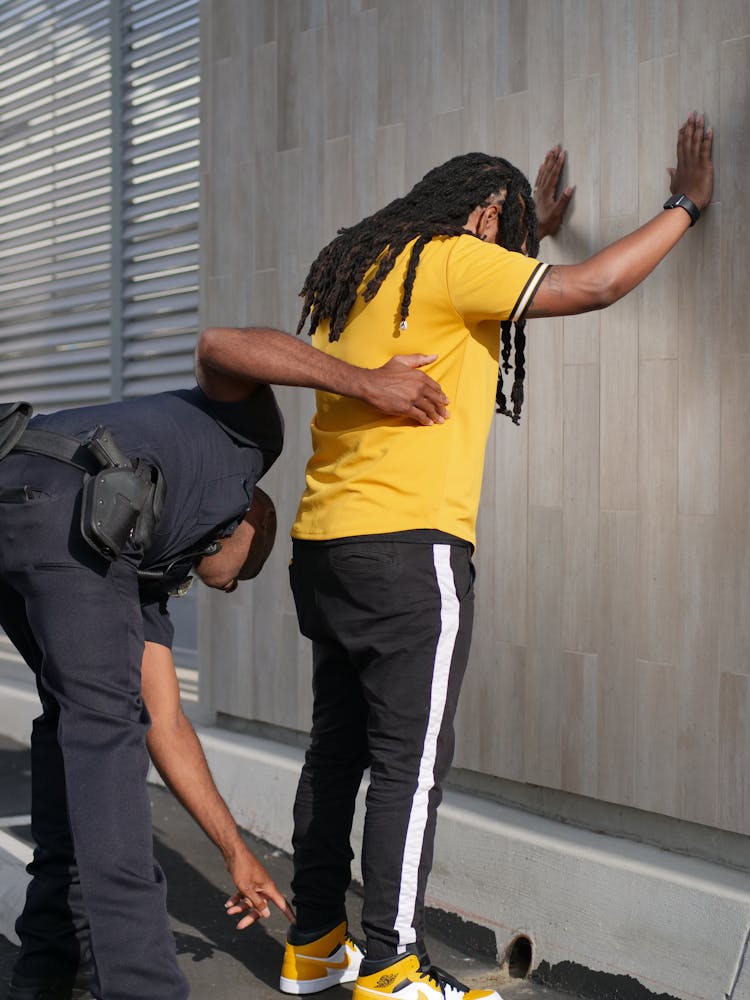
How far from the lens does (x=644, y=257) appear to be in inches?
107

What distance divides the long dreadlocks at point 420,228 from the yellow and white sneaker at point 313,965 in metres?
1.46

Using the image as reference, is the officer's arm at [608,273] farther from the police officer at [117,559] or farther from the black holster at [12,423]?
the black holster at [12,423]

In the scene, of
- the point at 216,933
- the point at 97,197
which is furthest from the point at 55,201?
the point at 216,933

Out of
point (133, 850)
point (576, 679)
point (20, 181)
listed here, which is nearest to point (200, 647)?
point (576, 679)

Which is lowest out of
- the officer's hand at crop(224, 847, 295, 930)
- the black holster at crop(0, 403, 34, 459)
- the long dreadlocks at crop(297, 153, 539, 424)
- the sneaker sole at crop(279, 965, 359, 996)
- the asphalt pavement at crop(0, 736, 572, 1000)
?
the asphalt pavement at crop(0, 736, 572, 1000)

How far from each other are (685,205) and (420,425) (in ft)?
2.65

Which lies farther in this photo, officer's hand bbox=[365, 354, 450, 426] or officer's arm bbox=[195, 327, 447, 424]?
officer's hand bbox=[365, 354, 450, 426]

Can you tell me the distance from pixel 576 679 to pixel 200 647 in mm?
1932

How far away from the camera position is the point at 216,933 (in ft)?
11.8

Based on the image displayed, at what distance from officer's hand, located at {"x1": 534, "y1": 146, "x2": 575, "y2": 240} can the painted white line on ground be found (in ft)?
7.86

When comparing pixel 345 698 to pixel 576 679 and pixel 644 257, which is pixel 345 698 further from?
pixel 644 257

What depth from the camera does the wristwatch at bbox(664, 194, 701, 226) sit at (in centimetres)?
293

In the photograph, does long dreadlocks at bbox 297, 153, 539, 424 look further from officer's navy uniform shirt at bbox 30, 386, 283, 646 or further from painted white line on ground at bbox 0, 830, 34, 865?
→ painted white line on ground at bbox 0, 830, 34, 865

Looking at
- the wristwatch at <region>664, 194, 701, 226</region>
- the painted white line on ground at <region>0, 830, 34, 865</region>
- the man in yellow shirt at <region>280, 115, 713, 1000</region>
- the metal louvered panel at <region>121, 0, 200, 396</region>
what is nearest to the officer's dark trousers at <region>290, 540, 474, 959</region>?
the man in yellow shirt at <region>280, 115, 713, 1000</region>
